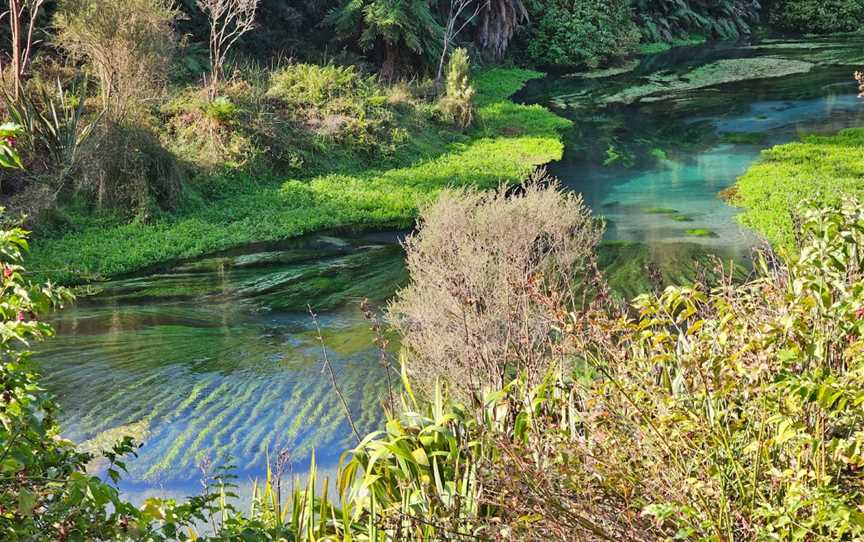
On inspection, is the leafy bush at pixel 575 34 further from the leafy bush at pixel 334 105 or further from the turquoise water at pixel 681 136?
the leafy bush at pixel 334 105

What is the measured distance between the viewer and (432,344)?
7879 millimetres

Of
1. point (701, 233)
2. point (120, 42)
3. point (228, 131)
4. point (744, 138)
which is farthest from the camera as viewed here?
point (744, 138)

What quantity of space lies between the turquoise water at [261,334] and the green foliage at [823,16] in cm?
2863

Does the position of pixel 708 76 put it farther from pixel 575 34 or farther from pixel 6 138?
pixel 6 138

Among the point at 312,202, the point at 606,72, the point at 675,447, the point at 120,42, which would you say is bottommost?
the point at 312,202

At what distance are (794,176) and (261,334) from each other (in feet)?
37.2

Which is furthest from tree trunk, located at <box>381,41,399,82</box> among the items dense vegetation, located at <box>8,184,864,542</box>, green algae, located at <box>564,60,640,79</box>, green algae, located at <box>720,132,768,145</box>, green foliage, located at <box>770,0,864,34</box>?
green foliage, located at <box>770,0,864,34</box>

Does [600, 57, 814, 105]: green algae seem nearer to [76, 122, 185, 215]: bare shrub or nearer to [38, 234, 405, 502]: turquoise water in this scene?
[76, 122, 185, 215]: bare shrub

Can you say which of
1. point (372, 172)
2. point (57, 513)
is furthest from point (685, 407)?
point (372, 172)

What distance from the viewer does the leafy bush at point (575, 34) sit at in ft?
122

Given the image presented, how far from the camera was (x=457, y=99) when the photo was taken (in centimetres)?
2241

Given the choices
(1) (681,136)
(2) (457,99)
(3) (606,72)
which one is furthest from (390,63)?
(3) (606,72)

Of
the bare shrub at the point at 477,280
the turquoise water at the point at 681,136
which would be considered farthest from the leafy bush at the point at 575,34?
the bare shrub at the point at 477,280

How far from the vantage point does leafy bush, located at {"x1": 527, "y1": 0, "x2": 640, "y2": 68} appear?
122 feet
